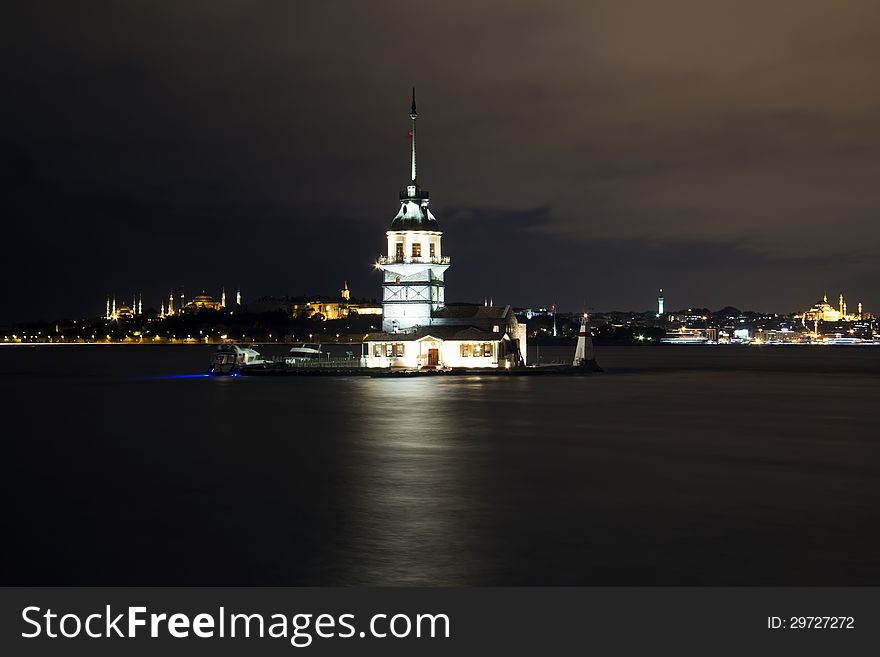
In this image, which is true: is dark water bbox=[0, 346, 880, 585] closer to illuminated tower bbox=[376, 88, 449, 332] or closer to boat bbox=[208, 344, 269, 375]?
illuminated tower bbox=[376, 88, 449, 332]

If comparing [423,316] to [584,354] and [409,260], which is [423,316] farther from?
[584,354]

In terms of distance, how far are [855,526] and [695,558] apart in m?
4.56

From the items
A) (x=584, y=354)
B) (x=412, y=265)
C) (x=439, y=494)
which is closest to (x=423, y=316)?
(x=412, y=265)

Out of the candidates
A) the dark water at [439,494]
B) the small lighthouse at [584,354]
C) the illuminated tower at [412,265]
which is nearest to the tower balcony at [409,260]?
the illuminated tower at [412,265]

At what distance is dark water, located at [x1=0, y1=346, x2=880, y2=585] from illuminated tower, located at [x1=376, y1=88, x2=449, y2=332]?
63.3 ft

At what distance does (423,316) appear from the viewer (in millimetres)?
62812

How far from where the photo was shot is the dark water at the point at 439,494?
1441cm

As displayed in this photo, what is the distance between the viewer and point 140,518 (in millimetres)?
18141

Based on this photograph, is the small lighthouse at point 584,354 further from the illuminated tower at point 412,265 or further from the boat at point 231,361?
the boat at point 231,361

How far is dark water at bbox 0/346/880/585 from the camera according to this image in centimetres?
1441

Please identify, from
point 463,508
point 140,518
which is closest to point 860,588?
point 463,508

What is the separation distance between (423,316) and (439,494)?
138ft

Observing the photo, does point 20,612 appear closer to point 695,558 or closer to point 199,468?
point 695,558

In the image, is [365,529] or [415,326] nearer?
[365,529]
